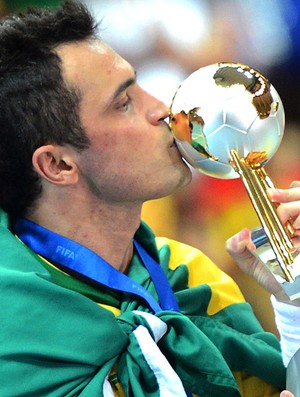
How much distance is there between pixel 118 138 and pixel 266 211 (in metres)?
0.31

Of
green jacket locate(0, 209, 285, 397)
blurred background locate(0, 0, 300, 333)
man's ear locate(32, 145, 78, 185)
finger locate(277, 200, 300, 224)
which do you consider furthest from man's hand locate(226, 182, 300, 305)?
blurred background locate(0, 0, 300, 333)

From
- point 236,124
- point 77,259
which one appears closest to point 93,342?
point 77,259

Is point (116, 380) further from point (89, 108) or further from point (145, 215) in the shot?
point (145, 215)

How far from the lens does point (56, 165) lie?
1.52m

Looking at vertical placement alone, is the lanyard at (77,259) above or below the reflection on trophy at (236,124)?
below

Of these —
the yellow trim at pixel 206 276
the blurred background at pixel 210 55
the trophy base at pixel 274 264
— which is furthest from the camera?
the blurred background at pixel 210 55

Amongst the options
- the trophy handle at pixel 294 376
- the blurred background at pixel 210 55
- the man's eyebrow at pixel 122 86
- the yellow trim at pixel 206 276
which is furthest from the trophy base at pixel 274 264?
the blurred background at pixel 210 55

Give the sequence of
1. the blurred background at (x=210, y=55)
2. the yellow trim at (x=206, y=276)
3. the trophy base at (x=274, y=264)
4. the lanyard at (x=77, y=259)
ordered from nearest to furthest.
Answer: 1. the trophy base at (x=274, y=264)
2. the lanyard at (x=77, y=259)
3. the yellow trim at (x=206, y=276)
4. the blurred background at (x=210, y=55)

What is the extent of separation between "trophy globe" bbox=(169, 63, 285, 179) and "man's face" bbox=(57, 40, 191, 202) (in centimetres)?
8

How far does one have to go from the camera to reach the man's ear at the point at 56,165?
1514 mm

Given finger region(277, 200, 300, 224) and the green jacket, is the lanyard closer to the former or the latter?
the green jacket

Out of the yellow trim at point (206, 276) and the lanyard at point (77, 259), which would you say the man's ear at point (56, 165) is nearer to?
the lanyard at point (77, 259)

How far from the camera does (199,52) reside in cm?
253

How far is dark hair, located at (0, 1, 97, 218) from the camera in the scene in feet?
4.91
